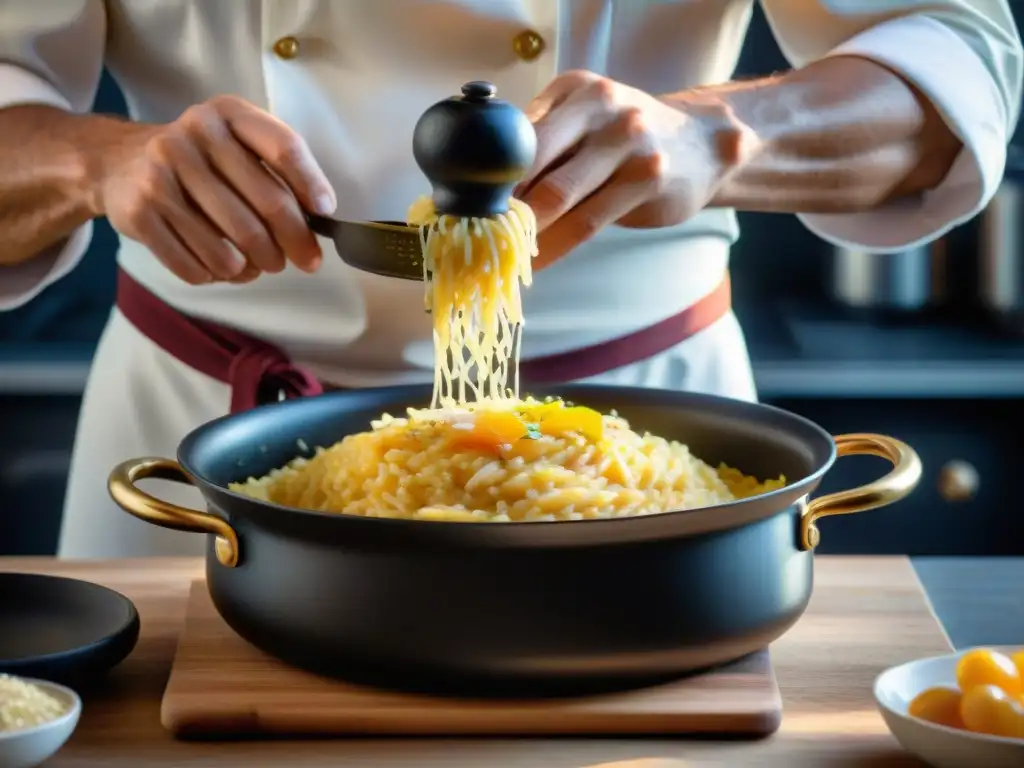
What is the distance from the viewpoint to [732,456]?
143cm

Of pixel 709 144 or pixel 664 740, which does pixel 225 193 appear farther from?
pixel 664 740

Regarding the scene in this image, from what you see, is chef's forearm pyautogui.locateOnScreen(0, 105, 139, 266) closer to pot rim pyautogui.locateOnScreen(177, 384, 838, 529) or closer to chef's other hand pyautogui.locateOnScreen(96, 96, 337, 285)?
chef's other hand pyautogui.locateOnScreen(96, 96, 337, 285)

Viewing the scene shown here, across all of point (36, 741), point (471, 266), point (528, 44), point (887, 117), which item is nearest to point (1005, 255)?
point (887, 117)

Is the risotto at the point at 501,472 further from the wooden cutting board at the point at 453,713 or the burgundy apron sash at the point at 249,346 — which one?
the burgundy apron sash at the point at 249,346

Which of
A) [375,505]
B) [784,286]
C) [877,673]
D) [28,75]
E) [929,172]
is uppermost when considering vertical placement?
[28,75]

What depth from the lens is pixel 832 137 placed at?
1.62m

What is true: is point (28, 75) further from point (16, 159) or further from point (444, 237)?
point (444, 237)

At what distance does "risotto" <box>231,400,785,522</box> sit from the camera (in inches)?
47.6

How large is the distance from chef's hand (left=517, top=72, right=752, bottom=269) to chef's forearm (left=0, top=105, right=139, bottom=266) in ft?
1.46

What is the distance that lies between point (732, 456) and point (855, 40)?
52 centimetres

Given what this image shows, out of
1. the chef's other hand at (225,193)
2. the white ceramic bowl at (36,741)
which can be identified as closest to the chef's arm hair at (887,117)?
the chef's other hand at (225,193)

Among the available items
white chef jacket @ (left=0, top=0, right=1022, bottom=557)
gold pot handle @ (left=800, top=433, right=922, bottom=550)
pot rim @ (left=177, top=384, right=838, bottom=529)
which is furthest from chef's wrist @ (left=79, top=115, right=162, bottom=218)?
gold pot handle @ (left=800, top=433, right=922, bottom=550)

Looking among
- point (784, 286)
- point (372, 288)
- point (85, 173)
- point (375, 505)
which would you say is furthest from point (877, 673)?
point (784, 286)

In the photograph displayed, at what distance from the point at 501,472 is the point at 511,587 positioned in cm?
19
